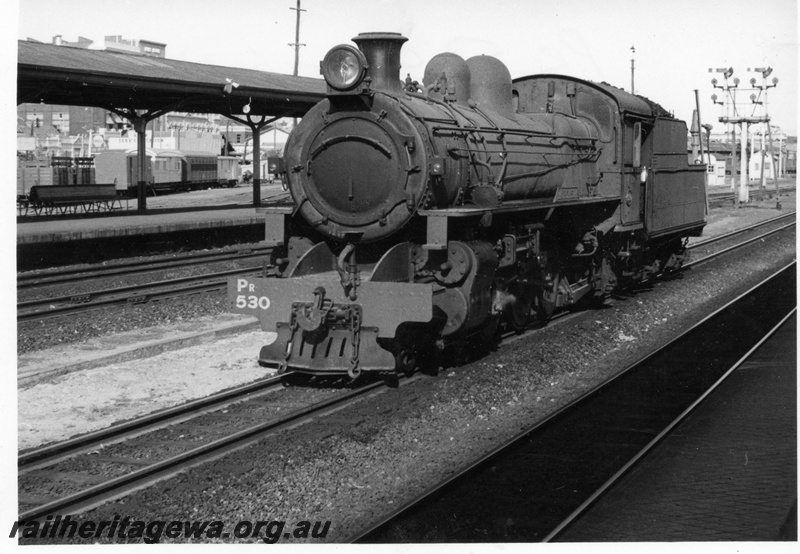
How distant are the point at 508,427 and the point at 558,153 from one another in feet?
17.4

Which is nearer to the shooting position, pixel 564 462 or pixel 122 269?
pixel 564 462

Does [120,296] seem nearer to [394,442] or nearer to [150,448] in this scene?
[150,448]

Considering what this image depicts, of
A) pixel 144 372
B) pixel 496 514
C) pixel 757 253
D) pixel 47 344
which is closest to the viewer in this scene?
pixel 496 514

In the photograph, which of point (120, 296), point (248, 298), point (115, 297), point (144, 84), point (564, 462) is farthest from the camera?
point (144, 84)

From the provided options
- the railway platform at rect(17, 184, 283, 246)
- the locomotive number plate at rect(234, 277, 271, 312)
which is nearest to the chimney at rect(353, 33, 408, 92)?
the locomotive number plate at rect(234, 277, 271, 312)

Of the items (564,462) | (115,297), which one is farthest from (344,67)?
(115,297)

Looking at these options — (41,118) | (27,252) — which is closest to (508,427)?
(27,252)

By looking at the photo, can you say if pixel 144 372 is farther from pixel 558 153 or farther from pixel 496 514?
pixel 558 153

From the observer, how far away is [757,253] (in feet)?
73.5

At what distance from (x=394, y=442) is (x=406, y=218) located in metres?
2.57

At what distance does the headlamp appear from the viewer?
886 centimetres

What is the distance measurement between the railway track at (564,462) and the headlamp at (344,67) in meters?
3.91

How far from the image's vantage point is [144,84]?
19.2 meters

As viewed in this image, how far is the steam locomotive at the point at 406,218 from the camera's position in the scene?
343 inches
